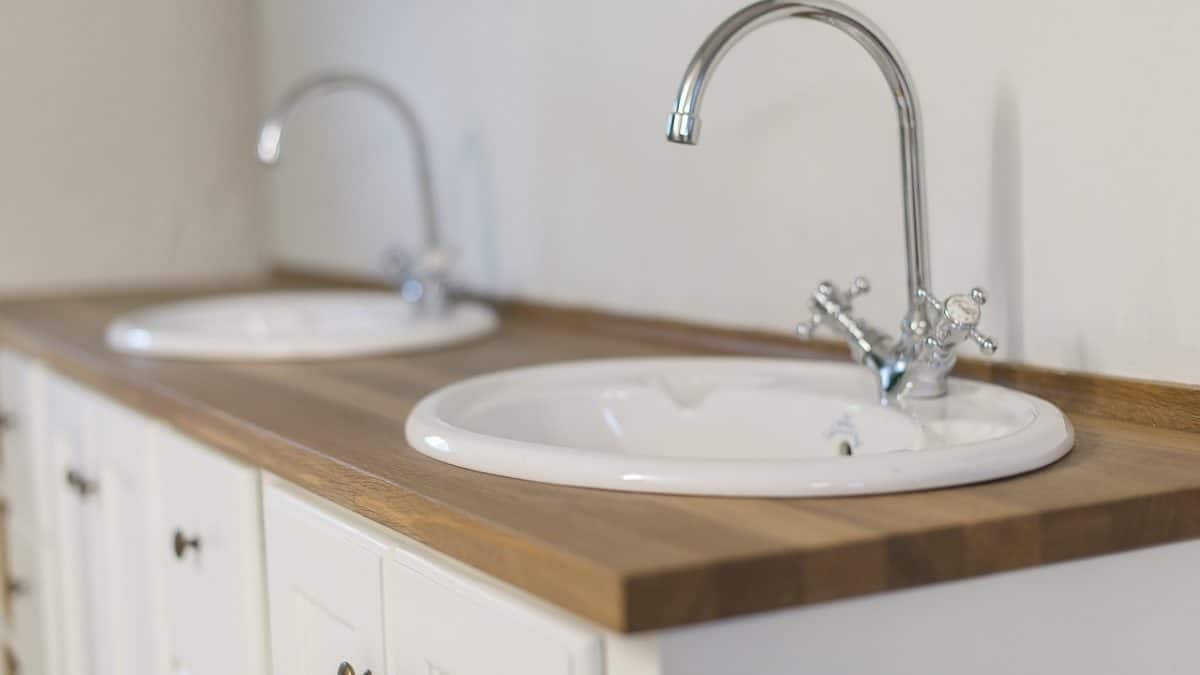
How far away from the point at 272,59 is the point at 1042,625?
6.70ft

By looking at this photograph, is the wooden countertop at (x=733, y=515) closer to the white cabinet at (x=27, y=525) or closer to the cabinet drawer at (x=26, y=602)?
the white cabinet at (x=27, y=525)

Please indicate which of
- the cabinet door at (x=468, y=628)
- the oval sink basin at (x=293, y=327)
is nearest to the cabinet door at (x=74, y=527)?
the oval sink basin at (x=293, y=327)

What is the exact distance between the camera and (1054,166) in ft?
3.71

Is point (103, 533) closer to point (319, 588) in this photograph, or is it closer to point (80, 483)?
point (80, 483)

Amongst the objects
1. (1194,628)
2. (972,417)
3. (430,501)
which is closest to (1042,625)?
(1194,628)

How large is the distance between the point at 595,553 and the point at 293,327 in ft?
4.61

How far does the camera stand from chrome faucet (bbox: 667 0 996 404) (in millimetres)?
1010

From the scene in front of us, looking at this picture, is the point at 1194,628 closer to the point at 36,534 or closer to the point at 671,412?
the point at 671,412

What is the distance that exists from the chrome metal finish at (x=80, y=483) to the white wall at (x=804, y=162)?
23.1 inches

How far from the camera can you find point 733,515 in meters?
0.82

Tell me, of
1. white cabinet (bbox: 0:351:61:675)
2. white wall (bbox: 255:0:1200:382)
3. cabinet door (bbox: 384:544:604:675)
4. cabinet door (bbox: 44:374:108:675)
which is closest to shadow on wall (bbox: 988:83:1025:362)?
white wall (bbox: 255:0:1200:382)

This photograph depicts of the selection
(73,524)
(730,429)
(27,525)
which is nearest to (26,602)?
(27,525)

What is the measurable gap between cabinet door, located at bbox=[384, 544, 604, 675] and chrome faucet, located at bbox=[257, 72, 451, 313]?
861mm

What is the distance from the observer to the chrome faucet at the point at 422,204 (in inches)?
69.5
